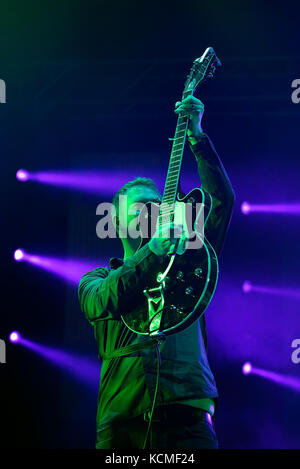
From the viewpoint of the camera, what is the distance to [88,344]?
487cm

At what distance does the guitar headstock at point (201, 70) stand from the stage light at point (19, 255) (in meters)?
2.60

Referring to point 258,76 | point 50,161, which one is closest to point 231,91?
point 258,76

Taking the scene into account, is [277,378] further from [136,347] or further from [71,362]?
[136,347]

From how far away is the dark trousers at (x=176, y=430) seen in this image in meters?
2.38

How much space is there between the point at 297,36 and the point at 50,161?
96.6 inches

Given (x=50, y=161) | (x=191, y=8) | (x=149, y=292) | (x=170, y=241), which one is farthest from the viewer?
(x=50, y=161)

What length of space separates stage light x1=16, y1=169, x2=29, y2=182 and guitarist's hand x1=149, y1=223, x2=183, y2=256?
2922 millimetres

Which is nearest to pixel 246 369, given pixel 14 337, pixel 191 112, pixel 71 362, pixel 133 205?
pixel 71 362

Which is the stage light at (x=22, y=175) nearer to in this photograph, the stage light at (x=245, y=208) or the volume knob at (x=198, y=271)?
the stage light at (x=245, y=208)

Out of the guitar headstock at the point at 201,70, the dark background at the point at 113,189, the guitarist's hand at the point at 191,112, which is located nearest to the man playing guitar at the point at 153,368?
the guitarist's hand at the point at 191,112

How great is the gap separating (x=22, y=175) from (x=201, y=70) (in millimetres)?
2549

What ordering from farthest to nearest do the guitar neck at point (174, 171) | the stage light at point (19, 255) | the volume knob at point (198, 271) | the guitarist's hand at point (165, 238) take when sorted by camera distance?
1. the stage light at point (19, 255)
2. the guitar neck at point (174, 171)
3. the volume knob at point (198, 271)
4. the guitarist's hand at point (165, 238)

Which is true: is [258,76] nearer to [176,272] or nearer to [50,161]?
[50,161]

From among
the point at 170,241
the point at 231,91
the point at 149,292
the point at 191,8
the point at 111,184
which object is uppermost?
the point at 191,8
